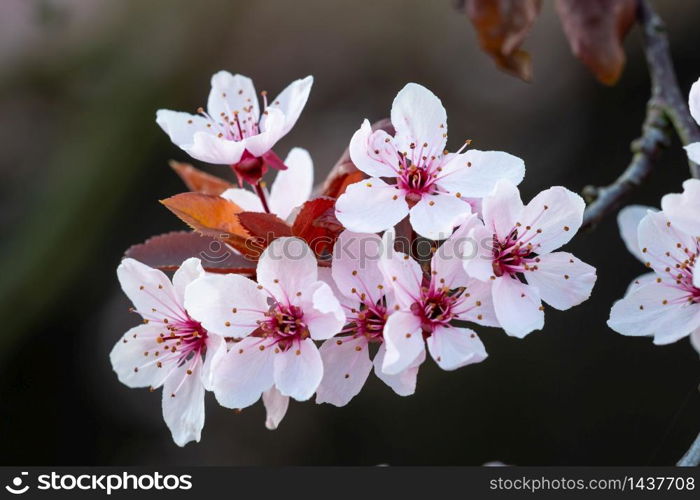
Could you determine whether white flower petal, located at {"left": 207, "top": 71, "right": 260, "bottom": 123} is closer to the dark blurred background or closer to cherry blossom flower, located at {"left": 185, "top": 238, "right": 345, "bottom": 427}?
cherry blossom flower, located at {"left": 185, "top": 238, "right": 345, "bottom": 427}

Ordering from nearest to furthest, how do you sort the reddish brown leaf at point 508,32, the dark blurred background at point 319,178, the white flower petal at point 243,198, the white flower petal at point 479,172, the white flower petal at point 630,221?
the white flower petal at point 479,172 < the white flower petal at point 243,198 < the reddish brown leaf at point 508,32 < the white flower petal at point 630,221 < the dark blurred background at point 319,178

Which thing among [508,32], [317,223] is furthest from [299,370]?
[508,32]

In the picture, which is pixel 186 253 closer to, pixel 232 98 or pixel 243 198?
pixel 243 198

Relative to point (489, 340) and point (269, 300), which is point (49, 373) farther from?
point (269, 300)

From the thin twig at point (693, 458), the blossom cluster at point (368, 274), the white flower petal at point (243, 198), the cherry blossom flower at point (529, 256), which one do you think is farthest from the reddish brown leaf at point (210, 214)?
the thin twig at point (693, 458)

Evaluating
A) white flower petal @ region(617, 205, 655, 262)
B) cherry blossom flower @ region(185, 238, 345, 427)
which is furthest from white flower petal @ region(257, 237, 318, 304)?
white flower petal @ region(617, 205, 655, 262)

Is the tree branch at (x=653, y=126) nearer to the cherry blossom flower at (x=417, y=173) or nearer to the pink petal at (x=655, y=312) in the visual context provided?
the pink petal at (x=655, y=312)
